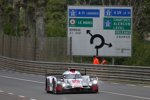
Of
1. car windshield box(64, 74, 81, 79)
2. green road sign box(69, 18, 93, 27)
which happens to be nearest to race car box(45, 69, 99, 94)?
car windshield box(64, 74, 81, 79)

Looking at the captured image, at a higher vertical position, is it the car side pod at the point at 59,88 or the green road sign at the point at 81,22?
the green road sign at the point at 81,22

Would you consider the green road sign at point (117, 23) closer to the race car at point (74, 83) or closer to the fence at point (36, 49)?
the fence at point (36, 49)

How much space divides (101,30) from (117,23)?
4.50ft

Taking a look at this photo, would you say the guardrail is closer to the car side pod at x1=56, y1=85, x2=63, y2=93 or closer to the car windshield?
the car windshield

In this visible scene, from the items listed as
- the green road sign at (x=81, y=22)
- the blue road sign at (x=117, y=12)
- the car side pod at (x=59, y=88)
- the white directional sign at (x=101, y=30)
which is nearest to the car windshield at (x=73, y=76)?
the car side pod at (x=59, y=88)

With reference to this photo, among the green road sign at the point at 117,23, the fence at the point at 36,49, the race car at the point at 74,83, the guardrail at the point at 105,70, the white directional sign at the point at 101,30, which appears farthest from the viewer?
the fence at the point at 36,49

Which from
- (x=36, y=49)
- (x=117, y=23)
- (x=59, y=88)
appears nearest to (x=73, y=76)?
(x=59, y=88)

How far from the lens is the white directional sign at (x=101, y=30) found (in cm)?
4316

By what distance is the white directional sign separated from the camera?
4316cm

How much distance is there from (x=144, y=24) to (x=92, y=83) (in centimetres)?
4071

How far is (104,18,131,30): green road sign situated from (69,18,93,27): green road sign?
1.21 metres

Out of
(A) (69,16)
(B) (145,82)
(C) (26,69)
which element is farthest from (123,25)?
(B) (145,82)

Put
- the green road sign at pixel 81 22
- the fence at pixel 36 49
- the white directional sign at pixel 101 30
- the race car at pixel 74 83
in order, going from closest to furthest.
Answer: the race car at pixel 74 83
the white directional sign at pixel 101 30
the green road sign at pixel 81 22
the fence at pixel 36 49

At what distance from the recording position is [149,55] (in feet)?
136
